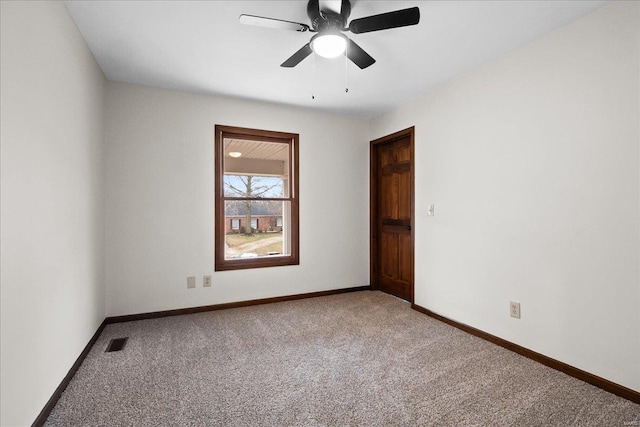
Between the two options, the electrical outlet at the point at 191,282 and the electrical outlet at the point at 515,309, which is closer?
the electrical outlet at the point at 515,309

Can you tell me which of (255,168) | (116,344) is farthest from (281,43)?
(116,344)

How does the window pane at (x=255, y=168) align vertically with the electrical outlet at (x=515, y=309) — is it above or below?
above

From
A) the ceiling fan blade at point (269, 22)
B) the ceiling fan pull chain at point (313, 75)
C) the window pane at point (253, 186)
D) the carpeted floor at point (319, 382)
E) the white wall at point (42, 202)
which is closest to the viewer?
the white wall at point (42, 202)

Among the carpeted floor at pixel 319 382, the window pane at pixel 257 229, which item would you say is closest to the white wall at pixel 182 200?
the window pane at pixel 257 229

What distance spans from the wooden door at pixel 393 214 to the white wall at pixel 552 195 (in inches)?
23.4

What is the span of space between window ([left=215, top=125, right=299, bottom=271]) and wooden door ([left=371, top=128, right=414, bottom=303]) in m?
1.21

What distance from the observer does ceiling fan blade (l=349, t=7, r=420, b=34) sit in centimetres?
179

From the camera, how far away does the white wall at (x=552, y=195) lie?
2.00 meters

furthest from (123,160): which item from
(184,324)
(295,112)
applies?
(295,112)

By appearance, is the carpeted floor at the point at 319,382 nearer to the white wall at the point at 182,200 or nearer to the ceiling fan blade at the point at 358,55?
the white wall at the point at 182,200

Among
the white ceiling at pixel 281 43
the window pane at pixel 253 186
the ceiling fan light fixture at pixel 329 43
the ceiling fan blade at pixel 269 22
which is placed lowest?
the window pane at pixel 253 186

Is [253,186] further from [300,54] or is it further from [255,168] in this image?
[300,54]

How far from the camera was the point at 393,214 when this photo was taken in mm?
4309

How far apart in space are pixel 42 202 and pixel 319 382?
1998mm
